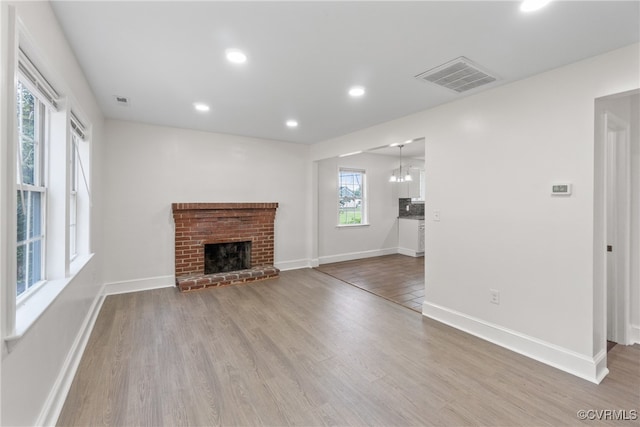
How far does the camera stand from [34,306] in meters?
1.62

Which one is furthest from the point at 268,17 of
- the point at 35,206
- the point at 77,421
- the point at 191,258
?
the point at 191,258

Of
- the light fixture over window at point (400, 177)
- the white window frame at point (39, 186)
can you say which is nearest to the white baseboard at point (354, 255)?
the light fixture over window at point (400, 177)

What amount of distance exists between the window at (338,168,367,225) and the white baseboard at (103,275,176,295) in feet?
11.6

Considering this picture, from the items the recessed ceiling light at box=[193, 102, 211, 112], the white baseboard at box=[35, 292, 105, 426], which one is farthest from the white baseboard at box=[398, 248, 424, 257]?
the white baseboard at box=[35, 292, 105, 426]

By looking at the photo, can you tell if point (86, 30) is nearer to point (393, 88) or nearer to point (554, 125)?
point (393, 88)

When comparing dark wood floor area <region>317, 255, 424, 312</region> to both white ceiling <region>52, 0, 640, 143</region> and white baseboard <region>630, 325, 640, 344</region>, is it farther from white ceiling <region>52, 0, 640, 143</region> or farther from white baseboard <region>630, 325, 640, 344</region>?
white ceiling <region>52, 0, 640, 143</region>

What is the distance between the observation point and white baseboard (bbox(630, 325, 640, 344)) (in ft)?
9.09

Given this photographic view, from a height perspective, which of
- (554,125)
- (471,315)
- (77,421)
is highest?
(554,125)

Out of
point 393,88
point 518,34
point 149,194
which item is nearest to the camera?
point 518,34

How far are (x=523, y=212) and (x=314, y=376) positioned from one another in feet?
7.52

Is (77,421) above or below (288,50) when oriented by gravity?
below

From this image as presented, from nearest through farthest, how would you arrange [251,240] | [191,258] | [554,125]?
1. [554,125]
2. [191,258]
3. [251,240]

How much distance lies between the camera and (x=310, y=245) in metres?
5.81

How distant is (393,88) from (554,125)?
4.57 ft
